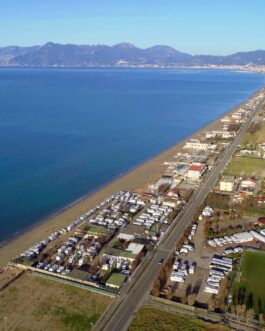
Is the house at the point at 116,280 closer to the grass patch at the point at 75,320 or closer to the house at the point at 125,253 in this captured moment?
the house at the point at 125,253

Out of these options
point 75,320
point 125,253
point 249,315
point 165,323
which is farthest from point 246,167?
point 75,320

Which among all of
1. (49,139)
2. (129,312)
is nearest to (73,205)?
(129,312)

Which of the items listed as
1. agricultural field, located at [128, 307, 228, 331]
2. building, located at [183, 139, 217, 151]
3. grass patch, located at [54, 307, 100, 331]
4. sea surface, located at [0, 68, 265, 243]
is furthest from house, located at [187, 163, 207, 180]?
grass patch, located at [54, 307, 100, 331]

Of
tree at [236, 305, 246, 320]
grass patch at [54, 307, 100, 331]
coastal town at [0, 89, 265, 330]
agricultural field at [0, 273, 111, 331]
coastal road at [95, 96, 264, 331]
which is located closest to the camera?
grass patch at [54, 307, 100, 331]

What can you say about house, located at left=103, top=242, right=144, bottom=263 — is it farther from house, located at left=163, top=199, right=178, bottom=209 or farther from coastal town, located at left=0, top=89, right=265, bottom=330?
house, located at left=163, top=199, right=178, bottom=209

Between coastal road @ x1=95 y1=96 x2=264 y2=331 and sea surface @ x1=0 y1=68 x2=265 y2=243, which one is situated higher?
sea surface @ x1=0 y1=68 x2=265 y2=243

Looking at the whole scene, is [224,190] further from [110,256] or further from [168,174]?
[110,256]

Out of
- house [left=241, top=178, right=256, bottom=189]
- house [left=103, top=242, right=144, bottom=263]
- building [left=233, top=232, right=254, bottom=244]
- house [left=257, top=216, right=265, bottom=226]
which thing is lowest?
house [left=103, top=242, right=144, bottom=263]

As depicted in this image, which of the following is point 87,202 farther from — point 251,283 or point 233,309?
point 233,309
